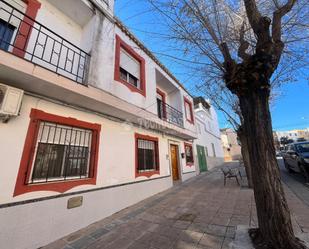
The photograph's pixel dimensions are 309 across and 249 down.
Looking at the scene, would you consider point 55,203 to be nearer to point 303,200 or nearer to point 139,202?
point 139,202

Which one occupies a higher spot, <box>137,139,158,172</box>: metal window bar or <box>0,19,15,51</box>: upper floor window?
<box>0,19,15,51</box>: upper floor window

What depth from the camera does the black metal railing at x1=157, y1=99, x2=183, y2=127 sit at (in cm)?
952

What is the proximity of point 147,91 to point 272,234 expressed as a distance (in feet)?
20.6

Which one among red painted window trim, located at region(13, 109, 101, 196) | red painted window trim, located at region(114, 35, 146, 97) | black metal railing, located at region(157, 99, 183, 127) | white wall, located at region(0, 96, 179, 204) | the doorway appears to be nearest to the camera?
white wall, located at region(0, 96, 179, 204)

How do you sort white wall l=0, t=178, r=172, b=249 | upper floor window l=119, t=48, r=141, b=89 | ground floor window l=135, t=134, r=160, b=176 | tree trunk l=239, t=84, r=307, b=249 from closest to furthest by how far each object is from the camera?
tree trunk l=239, t=84, r=307, b=249
white wall l=0, t=178, r=172, b=249
upper floor window l=119, t=48, r=141, b=89
ground floor window l=135, t=134, r=160, b=176

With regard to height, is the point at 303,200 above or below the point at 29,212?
below

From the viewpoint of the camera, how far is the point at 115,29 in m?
6.10

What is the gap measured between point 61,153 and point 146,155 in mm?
3919

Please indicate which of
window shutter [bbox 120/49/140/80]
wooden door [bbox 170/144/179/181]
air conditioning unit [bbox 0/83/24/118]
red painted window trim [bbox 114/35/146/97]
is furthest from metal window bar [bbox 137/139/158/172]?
air conditioning unit [bbox 0/83/24/118]

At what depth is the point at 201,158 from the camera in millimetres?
14086

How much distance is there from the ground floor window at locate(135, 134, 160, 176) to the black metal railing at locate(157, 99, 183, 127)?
2023 mm

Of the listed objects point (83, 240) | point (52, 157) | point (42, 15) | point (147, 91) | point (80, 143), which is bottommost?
point (83, 240)

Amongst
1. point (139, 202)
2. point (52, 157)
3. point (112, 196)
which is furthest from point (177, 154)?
point (52, 157)

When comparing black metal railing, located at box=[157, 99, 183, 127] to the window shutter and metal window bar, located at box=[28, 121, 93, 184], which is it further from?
metal window bar, located at box=[28, 121, 93, 184]
